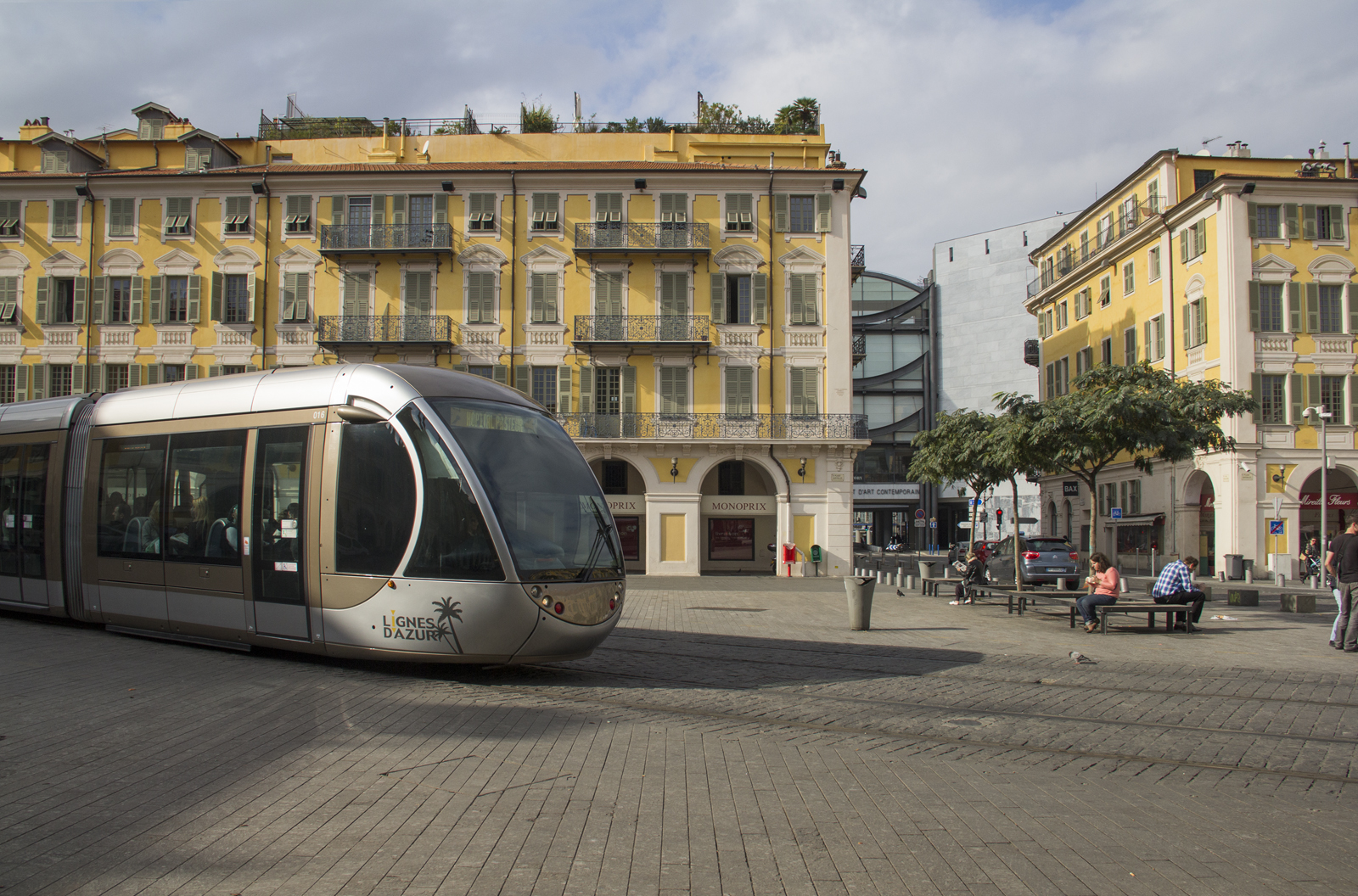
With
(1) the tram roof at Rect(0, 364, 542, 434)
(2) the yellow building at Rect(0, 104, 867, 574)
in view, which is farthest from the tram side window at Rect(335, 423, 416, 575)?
(2) the yellow building at Rect(0, 104, 867, 574)

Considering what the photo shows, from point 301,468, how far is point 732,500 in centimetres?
2732

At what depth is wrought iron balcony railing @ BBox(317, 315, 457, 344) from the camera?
35.8m

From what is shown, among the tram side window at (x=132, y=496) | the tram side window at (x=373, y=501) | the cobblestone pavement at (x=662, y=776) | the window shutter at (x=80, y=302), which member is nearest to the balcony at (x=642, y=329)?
the window shutter at (x=80, y=302)

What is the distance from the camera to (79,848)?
465cm

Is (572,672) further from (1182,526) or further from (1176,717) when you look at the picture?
(1182,526)

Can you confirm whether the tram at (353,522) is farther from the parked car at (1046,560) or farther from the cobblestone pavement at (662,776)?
the parked car at (1046,560)

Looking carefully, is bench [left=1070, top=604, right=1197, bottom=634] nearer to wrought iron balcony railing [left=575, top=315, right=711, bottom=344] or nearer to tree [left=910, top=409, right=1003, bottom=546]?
tree [left=910, top=409, right=1003, bottom=546]

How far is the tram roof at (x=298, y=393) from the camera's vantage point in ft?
32.7

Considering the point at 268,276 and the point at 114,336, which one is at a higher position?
the point at 268,276

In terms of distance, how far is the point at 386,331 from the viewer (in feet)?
118

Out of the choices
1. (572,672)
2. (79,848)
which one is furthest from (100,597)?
(79,848)

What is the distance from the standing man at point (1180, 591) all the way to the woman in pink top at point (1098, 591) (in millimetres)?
734

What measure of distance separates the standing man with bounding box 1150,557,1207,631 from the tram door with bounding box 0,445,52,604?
55.2ft

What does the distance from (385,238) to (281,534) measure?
27804mm
